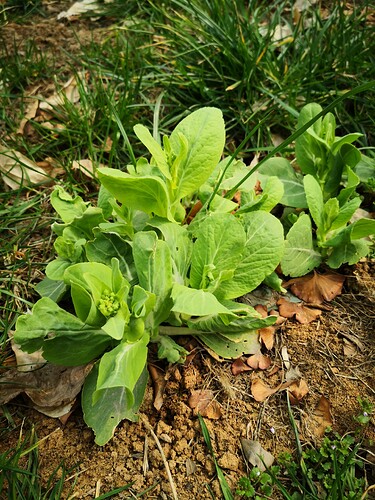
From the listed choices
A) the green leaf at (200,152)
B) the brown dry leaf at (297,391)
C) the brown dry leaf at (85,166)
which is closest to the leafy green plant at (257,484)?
the brown dry leaf at (297,391)

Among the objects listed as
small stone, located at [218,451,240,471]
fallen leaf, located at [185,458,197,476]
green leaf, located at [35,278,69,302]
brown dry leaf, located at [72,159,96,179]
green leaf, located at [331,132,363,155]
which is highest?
green leaf, located at [331,132,363,155]

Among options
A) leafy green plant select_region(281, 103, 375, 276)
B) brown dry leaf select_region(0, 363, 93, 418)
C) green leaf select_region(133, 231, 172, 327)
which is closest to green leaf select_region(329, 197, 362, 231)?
leafy green plant select_region(281, 103, 375, 276)

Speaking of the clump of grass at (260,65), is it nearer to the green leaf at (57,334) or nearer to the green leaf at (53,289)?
the green leaf at (53,289)

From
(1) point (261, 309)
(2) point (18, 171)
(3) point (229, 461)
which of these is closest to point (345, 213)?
(1) point (261, 309)

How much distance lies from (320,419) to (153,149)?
1256mm

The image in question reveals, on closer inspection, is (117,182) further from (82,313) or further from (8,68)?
(8,68)

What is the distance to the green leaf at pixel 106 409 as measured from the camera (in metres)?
1.85

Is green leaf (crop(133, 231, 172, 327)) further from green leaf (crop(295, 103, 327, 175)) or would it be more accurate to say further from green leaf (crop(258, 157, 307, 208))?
green leaf (crop(295, 103, 327, 175))

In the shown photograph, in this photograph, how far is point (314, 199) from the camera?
7.44 feet

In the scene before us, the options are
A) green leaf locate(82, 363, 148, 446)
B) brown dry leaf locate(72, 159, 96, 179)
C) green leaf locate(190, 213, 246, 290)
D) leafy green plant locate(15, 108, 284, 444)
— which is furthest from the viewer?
brown dry leaf locate(72, 159, 96, 179)

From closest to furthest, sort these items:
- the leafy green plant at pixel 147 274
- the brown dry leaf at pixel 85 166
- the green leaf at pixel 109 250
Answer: the leafy green plant at pixel 147 274 < the green leaf at pixel 109 250 < the brown dry leaf at pixel 85 166

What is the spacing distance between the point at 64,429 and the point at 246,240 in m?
1.06

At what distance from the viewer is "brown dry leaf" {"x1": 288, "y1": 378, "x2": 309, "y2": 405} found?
202 cm

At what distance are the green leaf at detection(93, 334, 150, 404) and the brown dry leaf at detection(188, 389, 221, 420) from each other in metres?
0.39
